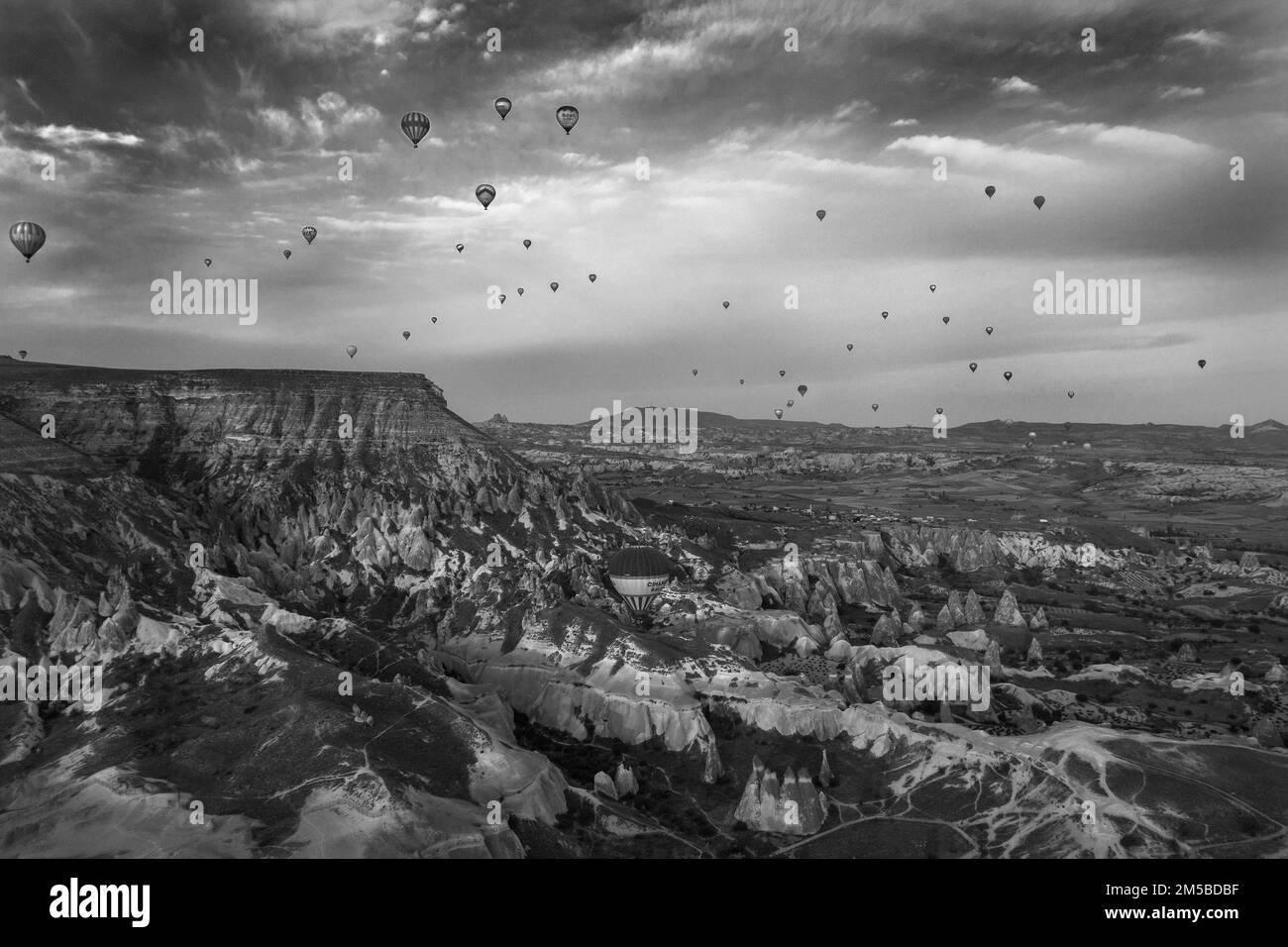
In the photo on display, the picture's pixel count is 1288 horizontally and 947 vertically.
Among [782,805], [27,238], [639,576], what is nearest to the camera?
[782,805]

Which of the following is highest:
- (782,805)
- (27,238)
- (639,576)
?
(27,238)

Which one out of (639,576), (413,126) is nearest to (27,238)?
(413,126)

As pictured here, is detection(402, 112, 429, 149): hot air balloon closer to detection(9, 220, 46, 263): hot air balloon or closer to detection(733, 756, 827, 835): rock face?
detection(9, 220, 46, 263): hot air balloon

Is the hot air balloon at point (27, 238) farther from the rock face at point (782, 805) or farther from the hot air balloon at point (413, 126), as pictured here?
the rock face at point (782, 805)

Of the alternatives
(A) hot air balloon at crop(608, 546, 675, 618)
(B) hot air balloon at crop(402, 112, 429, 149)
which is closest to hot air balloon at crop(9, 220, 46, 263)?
(B) hot air balloon at crop(402, 112, 429, 149)

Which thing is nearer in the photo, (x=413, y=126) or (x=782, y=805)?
(x=782, y=805)

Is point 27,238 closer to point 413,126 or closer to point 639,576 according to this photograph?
point 413,126
